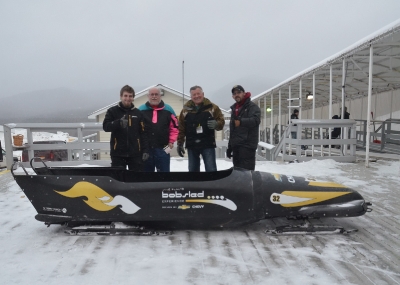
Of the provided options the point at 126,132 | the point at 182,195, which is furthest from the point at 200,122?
the point at 182,195

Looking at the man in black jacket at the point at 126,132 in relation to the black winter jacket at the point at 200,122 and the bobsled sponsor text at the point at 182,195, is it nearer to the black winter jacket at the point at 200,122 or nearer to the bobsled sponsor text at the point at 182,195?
the black winter jacket at the point at 200,122

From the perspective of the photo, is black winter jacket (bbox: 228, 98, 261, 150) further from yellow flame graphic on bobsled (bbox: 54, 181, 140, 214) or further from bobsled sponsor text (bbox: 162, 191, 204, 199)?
yellow flame graphic on bobsled (bbox: 54, 181, 140, 214)

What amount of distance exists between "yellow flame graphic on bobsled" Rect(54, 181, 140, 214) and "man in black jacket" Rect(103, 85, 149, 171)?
80cm

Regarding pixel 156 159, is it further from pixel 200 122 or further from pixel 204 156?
pixel 200 122

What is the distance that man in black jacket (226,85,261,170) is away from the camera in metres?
4.36

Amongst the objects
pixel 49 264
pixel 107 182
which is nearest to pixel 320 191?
pixel 107 182

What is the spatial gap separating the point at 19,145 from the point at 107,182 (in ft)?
17.3

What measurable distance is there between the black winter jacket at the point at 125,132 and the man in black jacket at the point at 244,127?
51.9 inches

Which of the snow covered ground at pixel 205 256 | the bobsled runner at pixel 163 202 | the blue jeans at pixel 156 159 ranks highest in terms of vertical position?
the blue jeans at pixel 156 159

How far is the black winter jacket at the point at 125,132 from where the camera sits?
3959 millimetres

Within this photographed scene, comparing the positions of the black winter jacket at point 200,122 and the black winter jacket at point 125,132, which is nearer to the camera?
the black winter jacket at point 125,132

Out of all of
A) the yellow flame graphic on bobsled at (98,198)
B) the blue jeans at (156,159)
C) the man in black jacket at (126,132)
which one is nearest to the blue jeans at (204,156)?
the blue jeans at (156,159)

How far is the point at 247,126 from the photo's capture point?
4352mm

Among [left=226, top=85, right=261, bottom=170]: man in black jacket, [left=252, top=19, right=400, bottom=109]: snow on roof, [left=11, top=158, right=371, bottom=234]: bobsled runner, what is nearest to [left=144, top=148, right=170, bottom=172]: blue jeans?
[left=226, top=85, right=261, bottom=170]: man in black jacket
